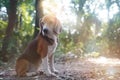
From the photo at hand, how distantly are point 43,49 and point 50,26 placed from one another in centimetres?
59

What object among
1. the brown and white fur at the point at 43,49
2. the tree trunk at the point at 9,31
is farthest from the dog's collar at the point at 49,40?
the tree trunk at the point at 9,31

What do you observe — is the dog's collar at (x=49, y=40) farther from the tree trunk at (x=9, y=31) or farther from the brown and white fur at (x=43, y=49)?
the tree trunk at (x=9, y=31)

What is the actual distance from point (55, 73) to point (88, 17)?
848 inches

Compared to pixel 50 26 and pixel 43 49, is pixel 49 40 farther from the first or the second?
pixel 50 26

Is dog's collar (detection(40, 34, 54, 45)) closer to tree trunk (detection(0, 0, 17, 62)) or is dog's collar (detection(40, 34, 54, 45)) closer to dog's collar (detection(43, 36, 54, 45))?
dog's collar (detection(43, 36, 54, 45))

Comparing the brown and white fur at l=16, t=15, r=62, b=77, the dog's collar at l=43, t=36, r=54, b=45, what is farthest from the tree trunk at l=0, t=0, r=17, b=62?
the dog's collar at l=43, t=36, r=54, b=45

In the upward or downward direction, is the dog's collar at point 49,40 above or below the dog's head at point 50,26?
below

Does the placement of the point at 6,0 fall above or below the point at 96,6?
below

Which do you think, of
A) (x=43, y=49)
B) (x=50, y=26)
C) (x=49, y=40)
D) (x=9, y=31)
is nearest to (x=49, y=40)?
(x=49, y=40)

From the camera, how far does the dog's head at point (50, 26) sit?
6539mm

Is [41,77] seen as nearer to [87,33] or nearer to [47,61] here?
[47,61]

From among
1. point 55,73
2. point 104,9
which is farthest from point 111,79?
point 104,9

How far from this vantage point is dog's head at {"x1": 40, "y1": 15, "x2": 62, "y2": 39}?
257 inches

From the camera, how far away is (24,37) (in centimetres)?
1720
